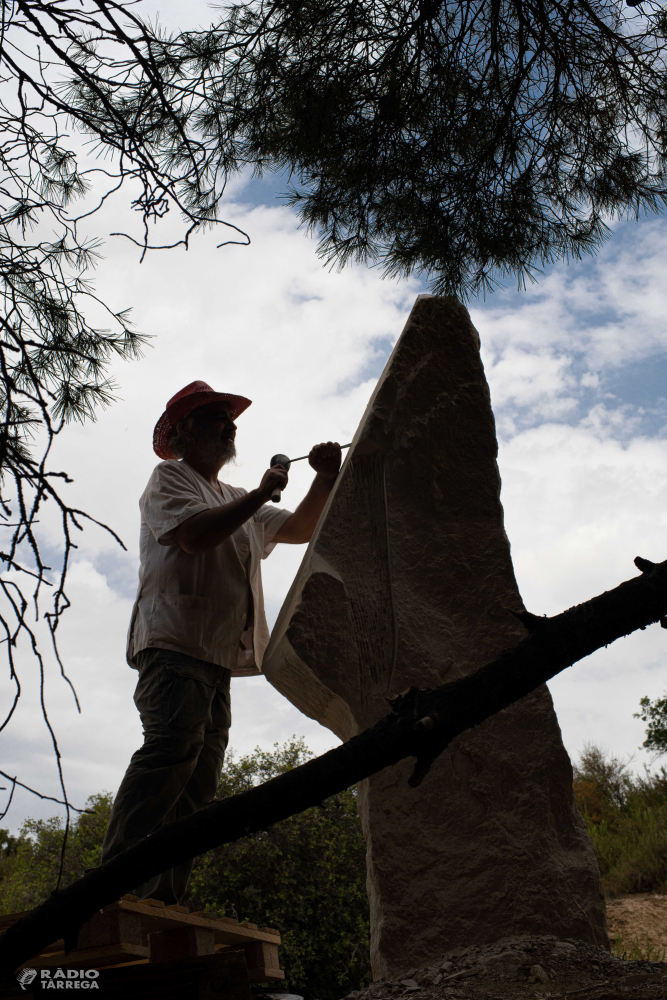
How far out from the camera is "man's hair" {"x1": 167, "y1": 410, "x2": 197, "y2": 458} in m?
3.04

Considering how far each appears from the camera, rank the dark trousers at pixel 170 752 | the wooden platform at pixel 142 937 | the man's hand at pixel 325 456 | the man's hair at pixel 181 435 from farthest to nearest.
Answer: the man's hair at pixel 181 435 → the man's hand at pixel 325 456 → the dark trousers at pixel 170 752 → the wooden platform at pixel 142 937

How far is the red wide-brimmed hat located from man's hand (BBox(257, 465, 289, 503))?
0.45m

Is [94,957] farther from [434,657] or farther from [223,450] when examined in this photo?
[223,450]

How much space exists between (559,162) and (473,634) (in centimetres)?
186

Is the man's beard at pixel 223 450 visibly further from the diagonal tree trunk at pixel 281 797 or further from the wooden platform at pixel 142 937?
the diagonal tree trunk at pixel 281 797

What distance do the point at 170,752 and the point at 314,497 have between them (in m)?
1.08

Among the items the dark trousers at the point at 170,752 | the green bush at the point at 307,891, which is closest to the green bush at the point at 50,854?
the green bush at the point at 307,891

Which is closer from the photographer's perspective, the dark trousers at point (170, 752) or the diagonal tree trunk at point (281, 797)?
the diagonal tree trunk at point (281, 797)

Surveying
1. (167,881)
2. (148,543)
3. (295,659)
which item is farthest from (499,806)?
(148,543)

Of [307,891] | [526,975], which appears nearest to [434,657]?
[526,975]

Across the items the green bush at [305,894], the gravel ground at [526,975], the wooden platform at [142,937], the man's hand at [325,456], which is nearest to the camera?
the wooden platform at [142,937]

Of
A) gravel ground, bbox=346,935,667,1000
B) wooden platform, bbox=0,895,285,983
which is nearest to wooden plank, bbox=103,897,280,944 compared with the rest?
wooden platform, bbox=0,895,285,983

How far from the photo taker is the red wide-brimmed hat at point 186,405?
3.01 m

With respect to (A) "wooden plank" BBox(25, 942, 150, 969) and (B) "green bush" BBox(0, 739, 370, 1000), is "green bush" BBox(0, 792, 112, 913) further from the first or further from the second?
(A) "wooden plank" BBox(25, 942, 150, 969)
